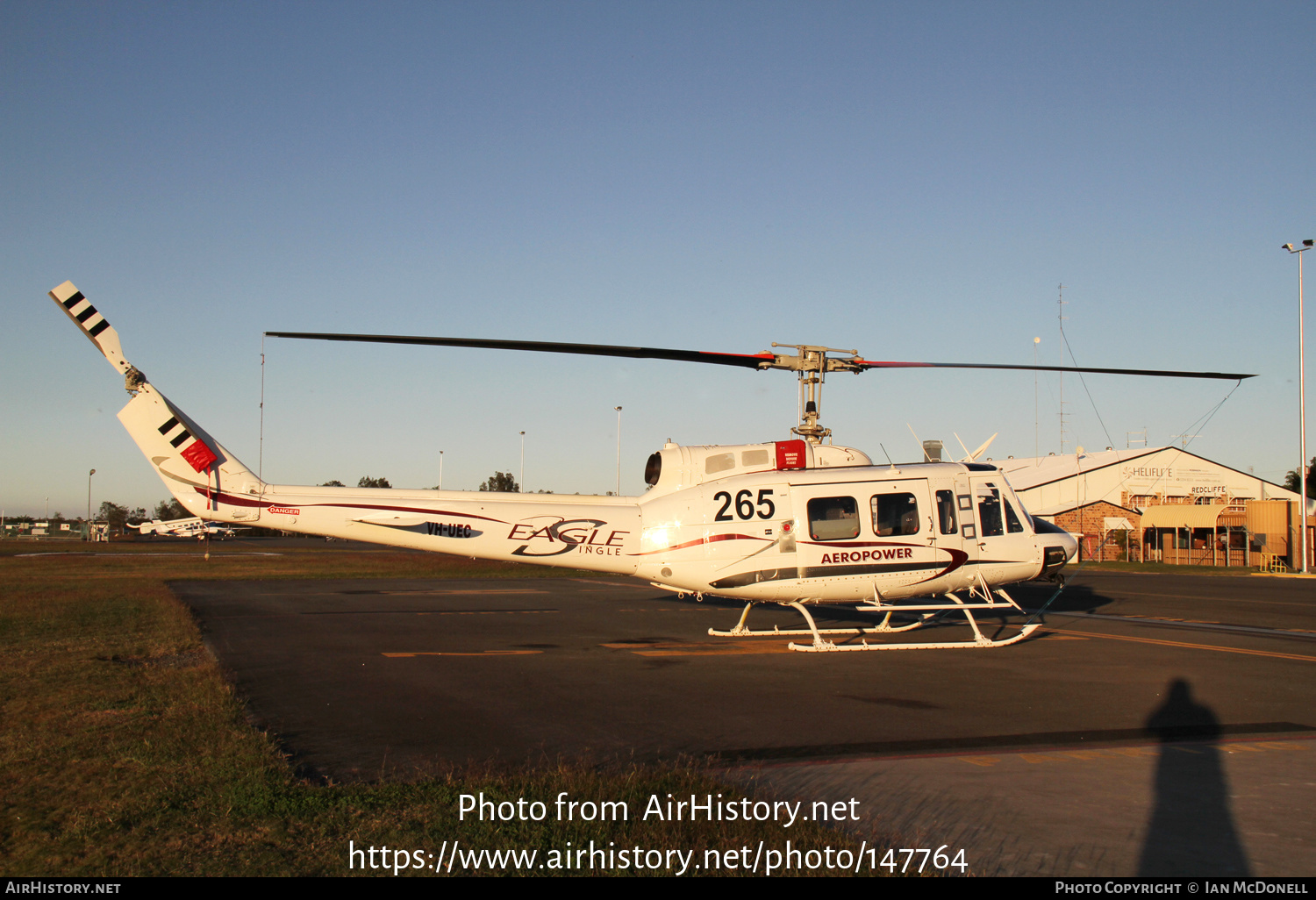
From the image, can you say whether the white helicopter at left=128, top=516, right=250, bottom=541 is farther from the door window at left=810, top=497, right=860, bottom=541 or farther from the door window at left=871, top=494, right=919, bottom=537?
the door window at left=871, top=494, right=919, bottom=537

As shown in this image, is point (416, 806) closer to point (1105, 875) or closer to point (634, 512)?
point (1105, 875)

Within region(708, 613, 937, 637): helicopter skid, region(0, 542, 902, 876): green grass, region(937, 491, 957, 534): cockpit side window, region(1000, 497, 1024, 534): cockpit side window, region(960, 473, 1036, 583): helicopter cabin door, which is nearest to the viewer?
region(0, 542, 902, 876): green grass

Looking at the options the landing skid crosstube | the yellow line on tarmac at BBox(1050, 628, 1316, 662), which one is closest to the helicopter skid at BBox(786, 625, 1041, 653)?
the landing skid crosstube

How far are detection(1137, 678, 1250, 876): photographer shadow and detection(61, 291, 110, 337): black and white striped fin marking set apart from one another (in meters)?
15.6

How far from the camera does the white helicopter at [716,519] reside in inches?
595

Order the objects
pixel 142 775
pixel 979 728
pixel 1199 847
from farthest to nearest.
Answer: pixel 979 728 → pixel 142 775 → pixel 1199 847

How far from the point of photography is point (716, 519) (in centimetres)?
1527

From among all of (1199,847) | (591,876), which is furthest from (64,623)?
(1199,847)

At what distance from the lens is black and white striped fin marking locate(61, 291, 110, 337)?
13.8m

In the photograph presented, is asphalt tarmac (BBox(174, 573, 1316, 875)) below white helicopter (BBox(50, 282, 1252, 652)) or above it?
below

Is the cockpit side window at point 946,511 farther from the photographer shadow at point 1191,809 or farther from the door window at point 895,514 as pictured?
the photographer shadow at point 1191,809

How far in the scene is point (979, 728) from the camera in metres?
9.51

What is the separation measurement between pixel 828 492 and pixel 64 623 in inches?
617

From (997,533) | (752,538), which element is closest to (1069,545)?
(997,533)
